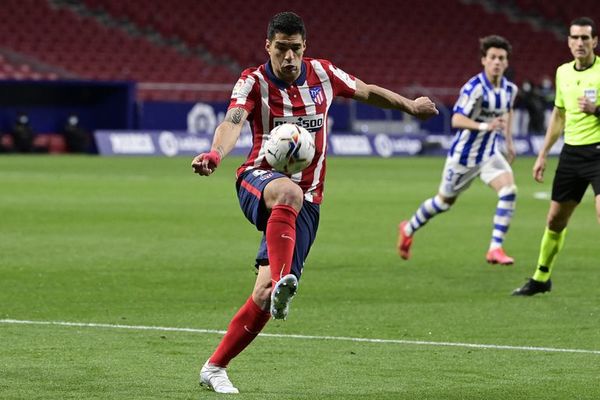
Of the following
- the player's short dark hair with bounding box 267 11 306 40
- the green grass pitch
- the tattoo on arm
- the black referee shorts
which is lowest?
the green grass pitch

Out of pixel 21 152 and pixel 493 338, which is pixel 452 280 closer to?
pixel 493 338

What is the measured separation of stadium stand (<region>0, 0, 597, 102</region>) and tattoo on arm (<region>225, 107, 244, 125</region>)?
1221 inches

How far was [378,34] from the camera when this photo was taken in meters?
47.4

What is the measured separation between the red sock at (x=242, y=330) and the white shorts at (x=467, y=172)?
7.32m

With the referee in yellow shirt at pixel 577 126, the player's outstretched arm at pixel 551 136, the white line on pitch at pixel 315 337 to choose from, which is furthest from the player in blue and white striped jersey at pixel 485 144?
the white line on pitch at pixel 315 337

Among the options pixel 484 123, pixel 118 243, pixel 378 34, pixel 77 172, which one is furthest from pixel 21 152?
pixel 484 123

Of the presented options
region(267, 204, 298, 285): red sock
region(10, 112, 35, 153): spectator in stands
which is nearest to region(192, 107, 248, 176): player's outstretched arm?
region(267, 204, 298, 285): red sock

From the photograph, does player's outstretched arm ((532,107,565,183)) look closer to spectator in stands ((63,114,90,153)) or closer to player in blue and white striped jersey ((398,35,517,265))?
player in blue and white striped jersey ((398,35,517,265))

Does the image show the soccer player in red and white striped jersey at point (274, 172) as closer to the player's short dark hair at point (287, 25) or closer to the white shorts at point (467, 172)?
the player's short dark hair at point (287, 25)

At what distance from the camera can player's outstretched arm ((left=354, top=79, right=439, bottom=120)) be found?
7.36m

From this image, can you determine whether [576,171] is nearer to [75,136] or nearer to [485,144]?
[485,144]

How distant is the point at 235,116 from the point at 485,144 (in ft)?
23.9

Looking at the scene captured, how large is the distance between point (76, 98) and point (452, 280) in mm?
26436

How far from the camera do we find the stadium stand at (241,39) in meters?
40.1
